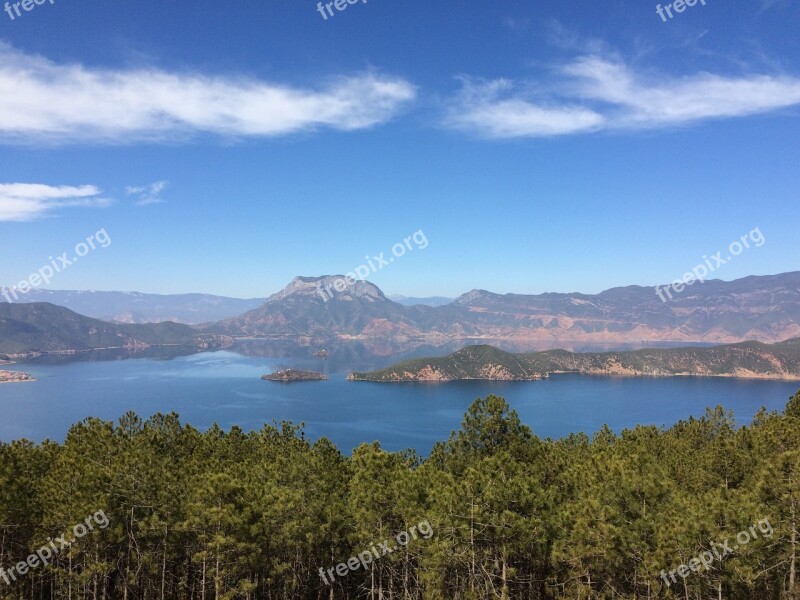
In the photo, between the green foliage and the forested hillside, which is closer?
the forested hillside

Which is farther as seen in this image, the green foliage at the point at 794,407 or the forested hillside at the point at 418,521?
the green foliage at the point at 794,407

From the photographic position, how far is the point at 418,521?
27234 mm

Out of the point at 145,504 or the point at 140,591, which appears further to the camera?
the point at 140,591

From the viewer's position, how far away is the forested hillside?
25.3 metres

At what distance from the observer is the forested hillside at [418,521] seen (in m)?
25.3

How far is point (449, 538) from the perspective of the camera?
1056 inches

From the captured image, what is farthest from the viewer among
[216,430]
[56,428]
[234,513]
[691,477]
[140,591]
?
[56,428]

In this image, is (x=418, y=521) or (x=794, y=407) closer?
(x=418, y=521)

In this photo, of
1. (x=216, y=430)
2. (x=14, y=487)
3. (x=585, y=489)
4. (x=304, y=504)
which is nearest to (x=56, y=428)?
(x=216, y=430)

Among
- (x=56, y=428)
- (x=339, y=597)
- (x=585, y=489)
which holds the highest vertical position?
(x=585, y=489)

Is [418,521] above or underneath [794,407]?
underneath

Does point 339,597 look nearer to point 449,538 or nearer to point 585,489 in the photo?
point 449,538

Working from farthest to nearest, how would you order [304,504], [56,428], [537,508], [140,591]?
[56,428] < [140,591] < [304,504] < [537,508]

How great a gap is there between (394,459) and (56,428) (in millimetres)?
185468
